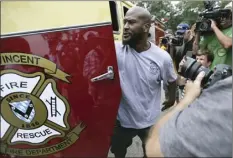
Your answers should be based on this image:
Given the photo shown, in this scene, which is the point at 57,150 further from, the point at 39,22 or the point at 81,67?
the point at 39,22

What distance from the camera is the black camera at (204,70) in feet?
3.22

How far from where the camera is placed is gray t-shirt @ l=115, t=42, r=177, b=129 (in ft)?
6.59

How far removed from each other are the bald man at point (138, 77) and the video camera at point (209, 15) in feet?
2.69

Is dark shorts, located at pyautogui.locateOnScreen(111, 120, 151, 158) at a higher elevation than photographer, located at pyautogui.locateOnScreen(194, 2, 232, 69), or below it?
below

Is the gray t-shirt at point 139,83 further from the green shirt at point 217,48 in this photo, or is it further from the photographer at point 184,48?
the photographer at point 184,48

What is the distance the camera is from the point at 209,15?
2787 mm

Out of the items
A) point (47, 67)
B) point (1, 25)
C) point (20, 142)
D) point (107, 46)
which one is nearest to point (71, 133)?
point (20, 142)

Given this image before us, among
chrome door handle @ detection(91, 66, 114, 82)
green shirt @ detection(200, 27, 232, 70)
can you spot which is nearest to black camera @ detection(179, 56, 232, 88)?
chrome door handle @ detection(91, 66, 114, 82)

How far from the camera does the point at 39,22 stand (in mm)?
1507

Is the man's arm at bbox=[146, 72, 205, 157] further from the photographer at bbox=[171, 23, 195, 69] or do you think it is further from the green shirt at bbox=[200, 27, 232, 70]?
the photographer at bbox=[171, 23, 195, 69]

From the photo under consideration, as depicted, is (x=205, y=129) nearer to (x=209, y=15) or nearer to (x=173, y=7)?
(x=209, y=15)

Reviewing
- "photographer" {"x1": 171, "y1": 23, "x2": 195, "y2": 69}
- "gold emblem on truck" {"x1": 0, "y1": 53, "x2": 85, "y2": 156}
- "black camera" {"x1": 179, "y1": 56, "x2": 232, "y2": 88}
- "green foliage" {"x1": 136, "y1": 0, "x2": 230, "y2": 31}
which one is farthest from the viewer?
"photographer" {"x1": 171, "y1": 23, "x2": 195, "y2": 69}

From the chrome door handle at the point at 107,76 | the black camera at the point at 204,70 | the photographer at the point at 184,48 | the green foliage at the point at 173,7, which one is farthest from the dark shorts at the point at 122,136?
the photographer at the point at 184,48

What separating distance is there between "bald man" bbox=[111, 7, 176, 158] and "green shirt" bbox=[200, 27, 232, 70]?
58 cm
